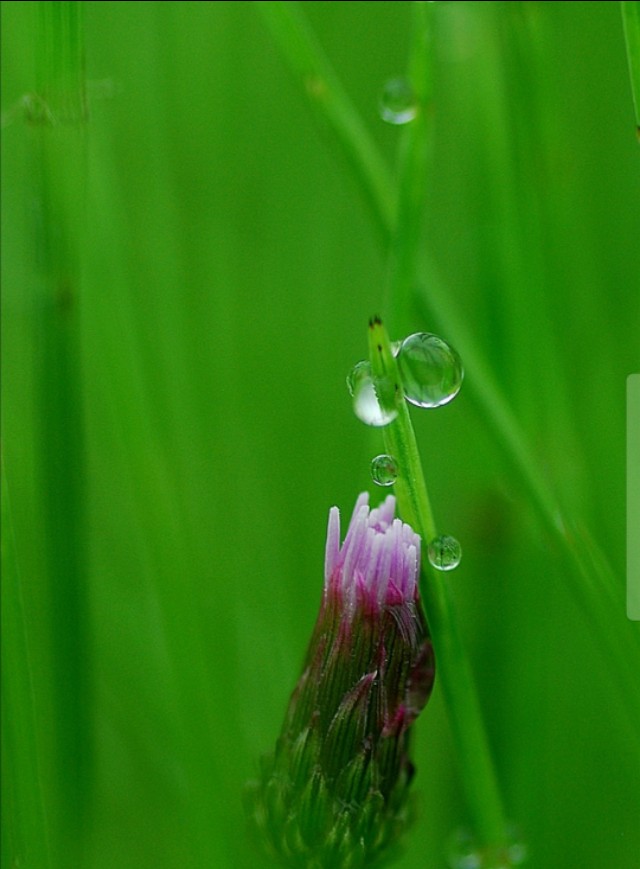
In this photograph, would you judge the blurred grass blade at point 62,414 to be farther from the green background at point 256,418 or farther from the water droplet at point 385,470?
the water droplet at point 385,470

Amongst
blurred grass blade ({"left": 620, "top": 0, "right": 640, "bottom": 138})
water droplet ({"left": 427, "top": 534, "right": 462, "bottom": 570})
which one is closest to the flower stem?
water droplet ({"left": 427, "top": 534, "right": 462, "bottom": 570})

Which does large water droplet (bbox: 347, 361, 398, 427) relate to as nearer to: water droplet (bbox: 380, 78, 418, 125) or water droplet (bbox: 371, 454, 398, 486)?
water droplet (bbox: 371, 454, 398, 486)

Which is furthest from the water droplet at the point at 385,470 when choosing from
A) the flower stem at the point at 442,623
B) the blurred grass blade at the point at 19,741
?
the blurred grass blade at the point at 19,741

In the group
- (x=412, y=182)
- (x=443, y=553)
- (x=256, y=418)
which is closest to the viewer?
(x=443, y=553)

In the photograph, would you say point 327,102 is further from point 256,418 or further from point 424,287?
point 256,418

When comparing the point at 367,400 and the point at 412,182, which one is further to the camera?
the point at 412,182

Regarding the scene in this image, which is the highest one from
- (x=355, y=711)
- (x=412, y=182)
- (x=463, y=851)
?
(x=412, y=182)

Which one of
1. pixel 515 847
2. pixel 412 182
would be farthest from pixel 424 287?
pixel 515 847

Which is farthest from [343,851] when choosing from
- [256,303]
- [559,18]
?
[559,18]
